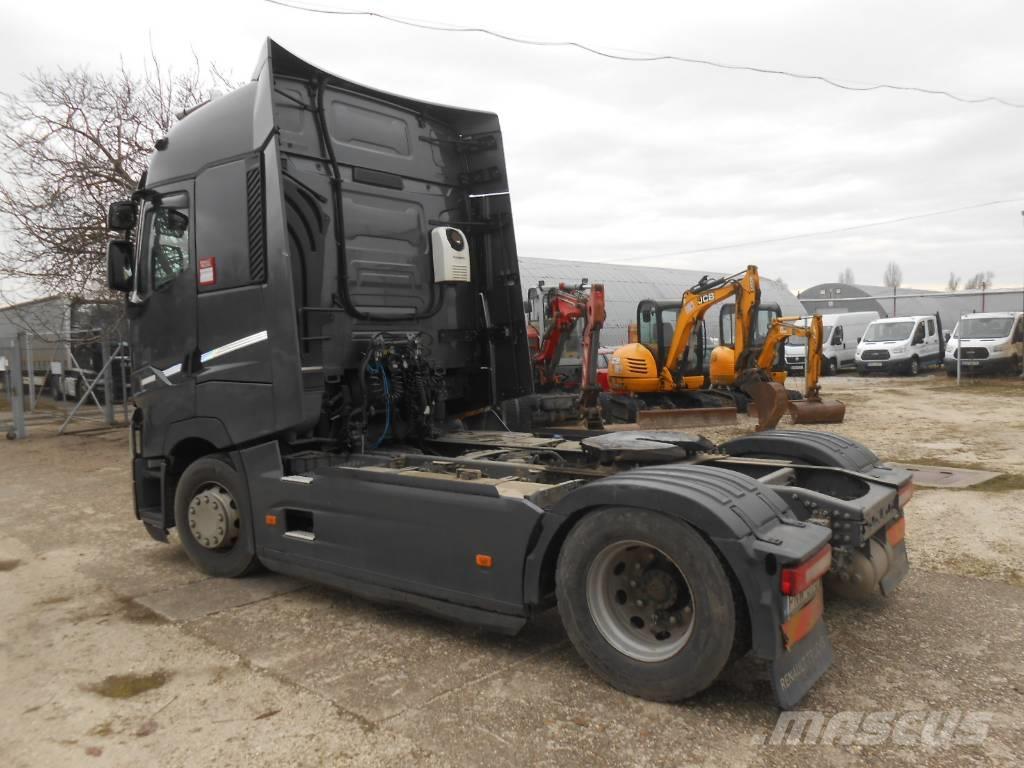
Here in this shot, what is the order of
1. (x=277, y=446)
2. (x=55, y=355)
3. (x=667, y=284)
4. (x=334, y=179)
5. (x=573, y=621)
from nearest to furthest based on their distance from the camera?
1. (x=573, y=621)
2. (x=277, y=446)
3. (x=334, y=179)
4. (x=55, y=355)
5. (x=667, y=284)

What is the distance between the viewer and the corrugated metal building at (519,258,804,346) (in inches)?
1152

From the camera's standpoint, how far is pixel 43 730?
3.54 metres

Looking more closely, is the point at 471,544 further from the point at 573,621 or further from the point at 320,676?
the point at 320,676

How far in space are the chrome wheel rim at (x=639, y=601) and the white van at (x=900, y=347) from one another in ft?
89.1

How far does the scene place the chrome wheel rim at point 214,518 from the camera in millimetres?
5621

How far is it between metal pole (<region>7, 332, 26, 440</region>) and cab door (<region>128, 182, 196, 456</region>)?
1081 centimetres

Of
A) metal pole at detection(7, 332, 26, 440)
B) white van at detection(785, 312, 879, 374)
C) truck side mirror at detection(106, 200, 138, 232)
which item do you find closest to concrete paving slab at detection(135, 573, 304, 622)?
truck side mirror at detection(106, 200, 138, 232)

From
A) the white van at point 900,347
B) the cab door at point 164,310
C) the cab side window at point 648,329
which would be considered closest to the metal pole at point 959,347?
the white van at point 900,347

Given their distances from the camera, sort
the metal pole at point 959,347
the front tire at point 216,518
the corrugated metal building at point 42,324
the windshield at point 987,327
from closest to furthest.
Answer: the front tire at point 216,518 < the corrugated metal building at point 42,324 < the metal pole at point 959,347 < the windshield at point 987,327

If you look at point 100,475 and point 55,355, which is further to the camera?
point 55,355

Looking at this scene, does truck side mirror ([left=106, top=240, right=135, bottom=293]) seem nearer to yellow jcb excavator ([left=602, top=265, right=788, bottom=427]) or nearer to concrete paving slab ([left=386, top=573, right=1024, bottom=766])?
concrete paving slab ([left=386, top=573, right=1024, bottom=766])

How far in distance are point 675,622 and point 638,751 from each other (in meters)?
0.65

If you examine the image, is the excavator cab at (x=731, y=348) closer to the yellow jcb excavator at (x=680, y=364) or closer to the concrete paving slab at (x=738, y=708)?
the yellow jcb excavator at (x=680, y=364)

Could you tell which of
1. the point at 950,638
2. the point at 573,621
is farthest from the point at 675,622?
the point at 950,638
